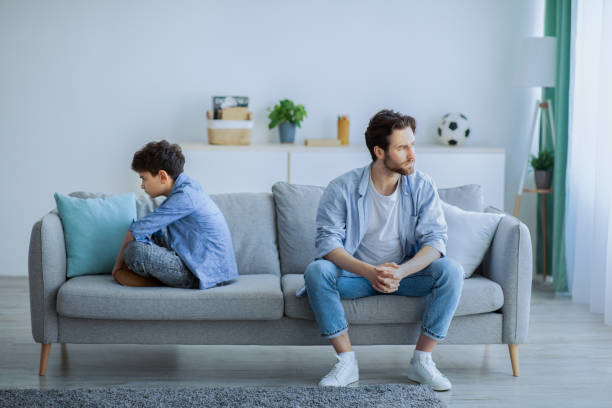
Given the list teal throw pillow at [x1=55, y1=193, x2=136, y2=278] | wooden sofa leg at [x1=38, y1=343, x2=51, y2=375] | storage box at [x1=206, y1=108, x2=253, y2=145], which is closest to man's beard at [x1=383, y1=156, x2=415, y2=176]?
teal throw pillow at [x1=55, y1=193, x2=136, y2=278]

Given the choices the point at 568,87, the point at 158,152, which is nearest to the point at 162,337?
the point at 158,152

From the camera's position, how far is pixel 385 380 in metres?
2.98

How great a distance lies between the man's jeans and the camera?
2.92m

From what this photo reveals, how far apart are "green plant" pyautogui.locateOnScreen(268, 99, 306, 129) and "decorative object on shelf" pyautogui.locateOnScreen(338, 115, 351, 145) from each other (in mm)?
263

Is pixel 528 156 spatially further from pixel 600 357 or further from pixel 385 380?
pixel 385 380

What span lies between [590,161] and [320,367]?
7.73 feet

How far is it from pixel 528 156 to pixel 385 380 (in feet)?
8.30

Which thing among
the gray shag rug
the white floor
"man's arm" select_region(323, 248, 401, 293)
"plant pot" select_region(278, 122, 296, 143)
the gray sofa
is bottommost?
the white floor

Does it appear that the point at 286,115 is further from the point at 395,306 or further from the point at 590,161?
the point at 395,306

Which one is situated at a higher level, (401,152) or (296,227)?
(401,152)

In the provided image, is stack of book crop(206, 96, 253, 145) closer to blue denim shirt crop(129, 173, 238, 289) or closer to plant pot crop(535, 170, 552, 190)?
blue denim shirt crop(129, 173, 238, 289)

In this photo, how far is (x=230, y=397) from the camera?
2.69 m

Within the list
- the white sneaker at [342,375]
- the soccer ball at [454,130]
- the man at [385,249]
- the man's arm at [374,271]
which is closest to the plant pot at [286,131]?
the soccer ball at [454,130]

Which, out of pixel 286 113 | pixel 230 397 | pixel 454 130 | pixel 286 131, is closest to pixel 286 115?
pixel 286 113
